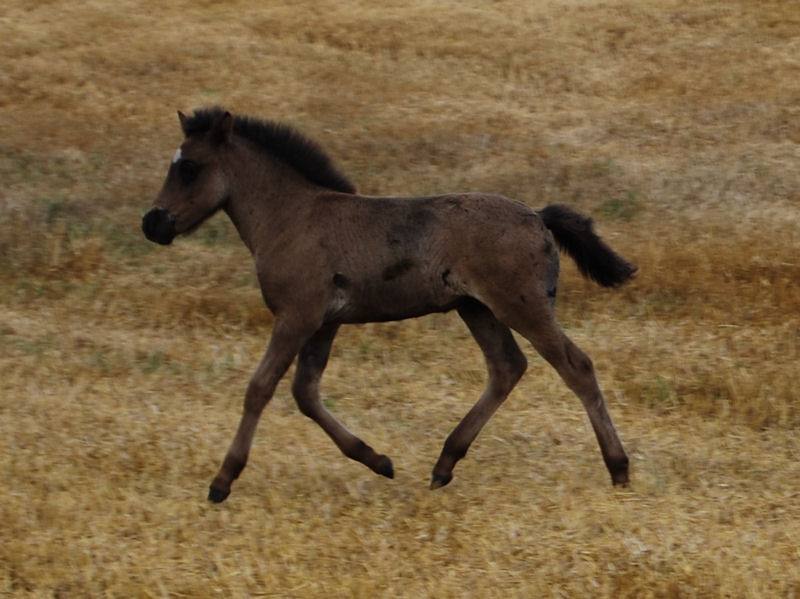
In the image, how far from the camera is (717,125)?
21.6 metres

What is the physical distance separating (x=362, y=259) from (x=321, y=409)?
1094 millimetres

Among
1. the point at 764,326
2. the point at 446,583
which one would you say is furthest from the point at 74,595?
the point at 764,326

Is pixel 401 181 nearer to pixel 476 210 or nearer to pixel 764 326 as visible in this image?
pixel 764 326

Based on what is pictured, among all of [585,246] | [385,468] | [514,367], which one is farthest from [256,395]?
[585,246]

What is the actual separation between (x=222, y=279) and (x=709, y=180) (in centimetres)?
740

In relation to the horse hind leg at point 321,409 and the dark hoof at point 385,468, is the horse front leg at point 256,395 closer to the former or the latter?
the horse hind leg at point 321,409

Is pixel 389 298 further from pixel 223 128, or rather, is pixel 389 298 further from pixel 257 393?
pixel 223 128

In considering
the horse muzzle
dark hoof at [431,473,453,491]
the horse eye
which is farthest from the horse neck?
dark hoof at [431,473,453,491]

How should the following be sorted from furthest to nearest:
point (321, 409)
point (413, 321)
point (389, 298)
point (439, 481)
Answer: point (413, 321), point (321, 409), point (439, 481), point (389, 298)

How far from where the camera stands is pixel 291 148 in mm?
9305

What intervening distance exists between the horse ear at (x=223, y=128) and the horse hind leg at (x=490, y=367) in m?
2.00

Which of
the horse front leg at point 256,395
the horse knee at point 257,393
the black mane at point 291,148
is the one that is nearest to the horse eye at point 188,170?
the black mane at point 291,148

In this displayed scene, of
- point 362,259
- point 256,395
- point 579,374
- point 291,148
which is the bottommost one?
point 256,395

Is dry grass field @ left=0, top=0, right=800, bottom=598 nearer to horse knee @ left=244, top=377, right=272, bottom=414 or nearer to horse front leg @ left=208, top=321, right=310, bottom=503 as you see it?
horse front leg @ left=208, top=321, right=310, bottom=503
